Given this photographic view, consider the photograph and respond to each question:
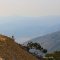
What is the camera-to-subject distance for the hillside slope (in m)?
36.1

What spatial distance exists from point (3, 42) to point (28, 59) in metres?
3.25

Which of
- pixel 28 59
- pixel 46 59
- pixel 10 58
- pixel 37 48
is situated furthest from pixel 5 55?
pixel 37 48

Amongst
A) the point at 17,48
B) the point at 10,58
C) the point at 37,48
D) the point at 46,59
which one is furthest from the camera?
the point at 37,48

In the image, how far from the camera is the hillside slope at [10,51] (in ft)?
118

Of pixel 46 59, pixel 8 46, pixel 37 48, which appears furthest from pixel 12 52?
pixel 37 48

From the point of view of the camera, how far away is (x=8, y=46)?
37.1m

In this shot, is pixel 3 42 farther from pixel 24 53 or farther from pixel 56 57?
pixel 56 57

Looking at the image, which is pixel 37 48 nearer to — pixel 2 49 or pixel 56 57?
pixel 56 57

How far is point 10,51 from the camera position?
36688 mm

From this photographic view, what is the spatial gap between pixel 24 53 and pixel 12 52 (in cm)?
245

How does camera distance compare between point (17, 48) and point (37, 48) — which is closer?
point (17, 48)

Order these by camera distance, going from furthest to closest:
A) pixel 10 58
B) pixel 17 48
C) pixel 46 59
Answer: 1. pixel 46 59
2. pixel 17 48
3. pixel 10 58

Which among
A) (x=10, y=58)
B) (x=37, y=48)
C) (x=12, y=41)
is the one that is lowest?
(x=10, y=58)

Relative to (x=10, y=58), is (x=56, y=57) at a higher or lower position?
higher
